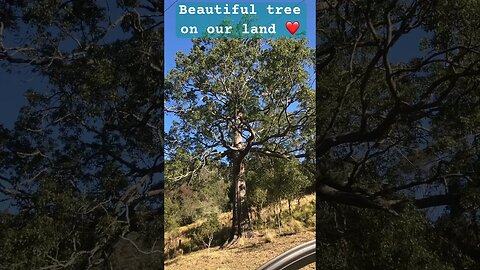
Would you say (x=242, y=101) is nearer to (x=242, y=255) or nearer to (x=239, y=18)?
(x=239, y=18)

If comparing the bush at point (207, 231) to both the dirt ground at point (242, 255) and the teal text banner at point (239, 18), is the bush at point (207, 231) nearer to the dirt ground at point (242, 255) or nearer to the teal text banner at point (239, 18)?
the dirt ground at point (242, 255)

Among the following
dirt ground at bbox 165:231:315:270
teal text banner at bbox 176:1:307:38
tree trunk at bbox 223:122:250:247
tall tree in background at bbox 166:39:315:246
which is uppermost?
teal text banner at bbox 176:1:307:38

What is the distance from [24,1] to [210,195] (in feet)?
7.46

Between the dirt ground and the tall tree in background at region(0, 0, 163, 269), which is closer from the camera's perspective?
the dirt ground

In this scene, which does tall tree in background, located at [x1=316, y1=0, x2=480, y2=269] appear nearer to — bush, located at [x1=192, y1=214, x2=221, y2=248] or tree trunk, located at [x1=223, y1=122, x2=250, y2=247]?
tree trunk, located at [x1=223, y1=122, x2=250, y2=247]

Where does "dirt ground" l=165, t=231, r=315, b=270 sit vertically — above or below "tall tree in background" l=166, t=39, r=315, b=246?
below

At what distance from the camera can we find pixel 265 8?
13.7 ft

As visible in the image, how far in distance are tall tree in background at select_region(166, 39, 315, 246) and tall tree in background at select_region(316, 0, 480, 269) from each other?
0.70 feet

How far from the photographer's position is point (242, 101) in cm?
425

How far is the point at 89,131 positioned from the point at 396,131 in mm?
2573

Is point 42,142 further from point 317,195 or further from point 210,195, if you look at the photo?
point 317,195

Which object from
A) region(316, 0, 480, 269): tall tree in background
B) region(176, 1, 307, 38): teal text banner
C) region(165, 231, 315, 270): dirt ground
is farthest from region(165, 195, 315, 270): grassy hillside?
region(176, 1, 307, 38): teal text banner

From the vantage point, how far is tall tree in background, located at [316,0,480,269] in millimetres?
4191

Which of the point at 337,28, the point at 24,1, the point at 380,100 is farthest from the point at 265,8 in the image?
the point at 24,1
